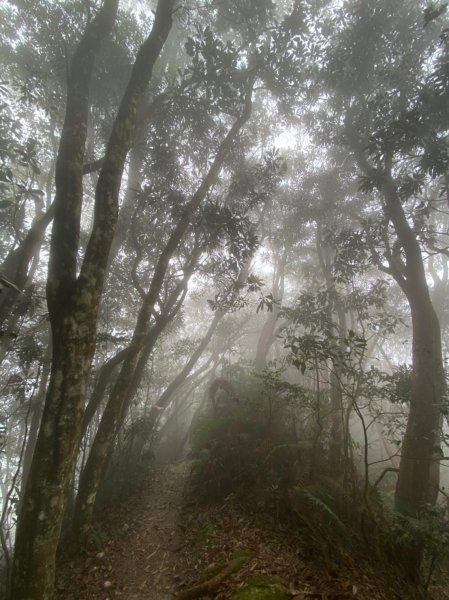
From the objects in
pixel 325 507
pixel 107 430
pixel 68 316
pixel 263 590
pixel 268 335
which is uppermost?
pixel 268 335

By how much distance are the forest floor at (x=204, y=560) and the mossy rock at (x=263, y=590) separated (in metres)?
0.10

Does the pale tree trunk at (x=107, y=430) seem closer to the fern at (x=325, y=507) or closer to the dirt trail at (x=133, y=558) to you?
the dirt trail at (x=133, y=558)

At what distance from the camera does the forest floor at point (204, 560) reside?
447cm

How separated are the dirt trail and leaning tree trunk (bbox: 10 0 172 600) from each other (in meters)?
1.41

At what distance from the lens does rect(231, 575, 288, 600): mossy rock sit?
13.1ft

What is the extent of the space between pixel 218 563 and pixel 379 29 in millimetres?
14224

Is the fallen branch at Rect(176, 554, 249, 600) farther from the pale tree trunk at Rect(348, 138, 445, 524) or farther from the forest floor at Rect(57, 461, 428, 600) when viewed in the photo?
the pale tree trunk at Rect(348, 138, 445, 524)

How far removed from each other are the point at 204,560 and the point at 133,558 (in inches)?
60.2

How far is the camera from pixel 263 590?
4.08m

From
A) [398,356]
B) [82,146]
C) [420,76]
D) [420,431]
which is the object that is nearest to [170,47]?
[420,76]

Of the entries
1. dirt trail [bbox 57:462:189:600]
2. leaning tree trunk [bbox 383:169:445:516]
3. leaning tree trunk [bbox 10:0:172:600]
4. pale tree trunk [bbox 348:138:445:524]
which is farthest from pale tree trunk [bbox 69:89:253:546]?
leaning tree trunk [bbox 383:169:445:516]

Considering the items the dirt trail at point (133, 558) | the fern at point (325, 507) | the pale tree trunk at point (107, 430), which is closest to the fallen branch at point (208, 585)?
the dirt trail at point (133, 558)

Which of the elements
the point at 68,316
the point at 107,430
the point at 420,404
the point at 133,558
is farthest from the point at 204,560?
the point at 420,404

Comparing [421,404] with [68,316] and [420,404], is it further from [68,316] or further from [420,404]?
[68,316]
